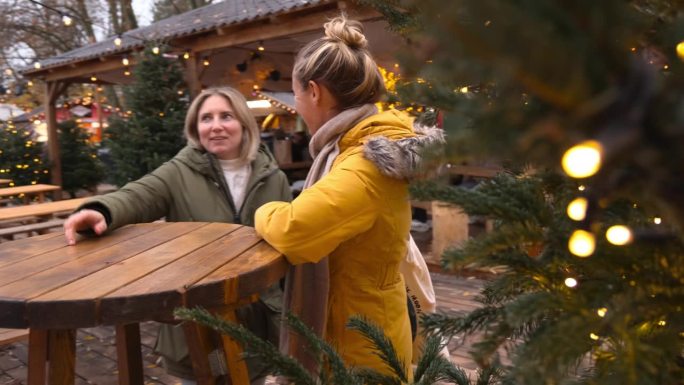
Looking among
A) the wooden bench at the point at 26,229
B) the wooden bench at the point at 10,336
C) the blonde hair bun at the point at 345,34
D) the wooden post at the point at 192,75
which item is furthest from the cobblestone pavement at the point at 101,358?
the wooden post at the point at 192,75

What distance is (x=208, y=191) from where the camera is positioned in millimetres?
2127

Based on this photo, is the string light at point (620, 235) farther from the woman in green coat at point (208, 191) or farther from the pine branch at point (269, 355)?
the woman in green coat at point (208, 191)

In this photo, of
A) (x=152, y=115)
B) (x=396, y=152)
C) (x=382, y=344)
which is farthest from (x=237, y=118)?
(x=152, y=115)

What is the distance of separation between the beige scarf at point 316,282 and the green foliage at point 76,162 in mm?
12147

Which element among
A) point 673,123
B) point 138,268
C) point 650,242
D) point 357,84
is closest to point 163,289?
point 138,268

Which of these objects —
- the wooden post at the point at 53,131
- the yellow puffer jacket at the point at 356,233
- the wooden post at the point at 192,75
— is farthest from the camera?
the wooden post at the point at 53,131

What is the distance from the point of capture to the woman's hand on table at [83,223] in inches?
68.5

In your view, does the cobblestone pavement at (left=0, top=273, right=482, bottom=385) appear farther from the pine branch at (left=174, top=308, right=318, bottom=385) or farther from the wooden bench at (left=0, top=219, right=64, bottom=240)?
the pine branch at (left=174, top=308, right=318, bottom=385)

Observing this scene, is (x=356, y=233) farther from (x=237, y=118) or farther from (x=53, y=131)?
(x=53, y=131)

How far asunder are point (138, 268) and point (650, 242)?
3.99 feet

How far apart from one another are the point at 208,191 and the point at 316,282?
0.77 m

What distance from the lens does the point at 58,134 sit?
1250 centimetres

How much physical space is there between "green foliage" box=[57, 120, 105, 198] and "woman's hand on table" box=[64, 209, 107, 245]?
11653 mm

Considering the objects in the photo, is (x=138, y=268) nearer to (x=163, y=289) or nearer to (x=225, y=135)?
(x=163, y=289)
